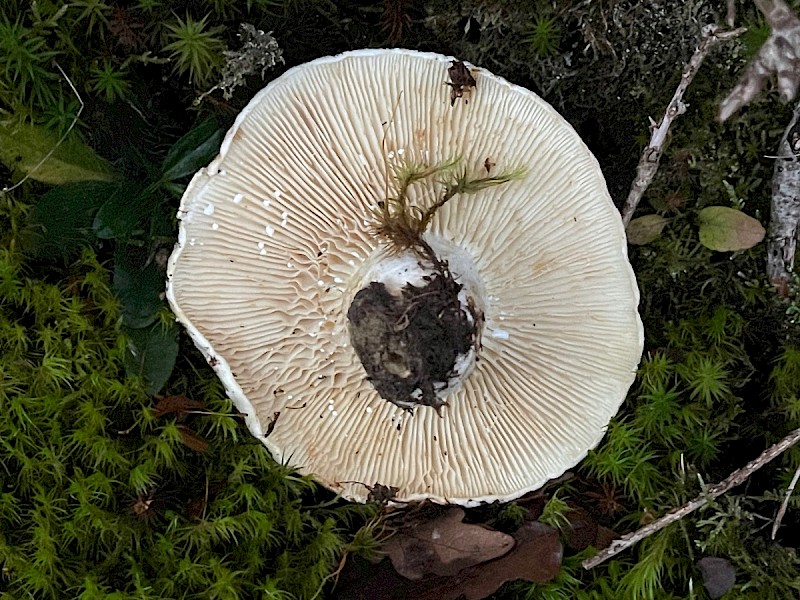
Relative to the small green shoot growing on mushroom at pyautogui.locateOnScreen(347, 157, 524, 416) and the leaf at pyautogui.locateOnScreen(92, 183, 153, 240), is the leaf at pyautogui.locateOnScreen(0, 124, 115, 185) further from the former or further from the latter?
the small green shoot growing on mushroom at pyautogui.locateOnScreen(347, 157, 524, 416)

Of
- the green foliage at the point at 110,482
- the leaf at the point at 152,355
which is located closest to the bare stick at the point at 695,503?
the green foliage at the point at 110,482

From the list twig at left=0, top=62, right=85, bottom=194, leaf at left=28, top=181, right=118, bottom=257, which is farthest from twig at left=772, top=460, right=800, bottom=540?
twig at left=0, top=62, right=85, bottom=194

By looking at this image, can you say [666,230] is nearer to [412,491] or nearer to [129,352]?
[412,491]

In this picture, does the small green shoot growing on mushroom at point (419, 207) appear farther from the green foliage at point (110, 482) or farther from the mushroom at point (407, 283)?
the green foliage at point (110, 482)

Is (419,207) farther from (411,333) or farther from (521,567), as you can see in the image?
(521,567)

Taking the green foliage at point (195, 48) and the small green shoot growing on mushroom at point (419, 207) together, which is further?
the green foliage at point (195, 48)

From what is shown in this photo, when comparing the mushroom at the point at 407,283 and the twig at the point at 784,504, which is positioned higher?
the mushroom at the point at 407,283

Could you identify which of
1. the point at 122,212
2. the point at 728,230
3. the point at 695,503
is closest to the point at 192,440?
→ the point at 122,212
